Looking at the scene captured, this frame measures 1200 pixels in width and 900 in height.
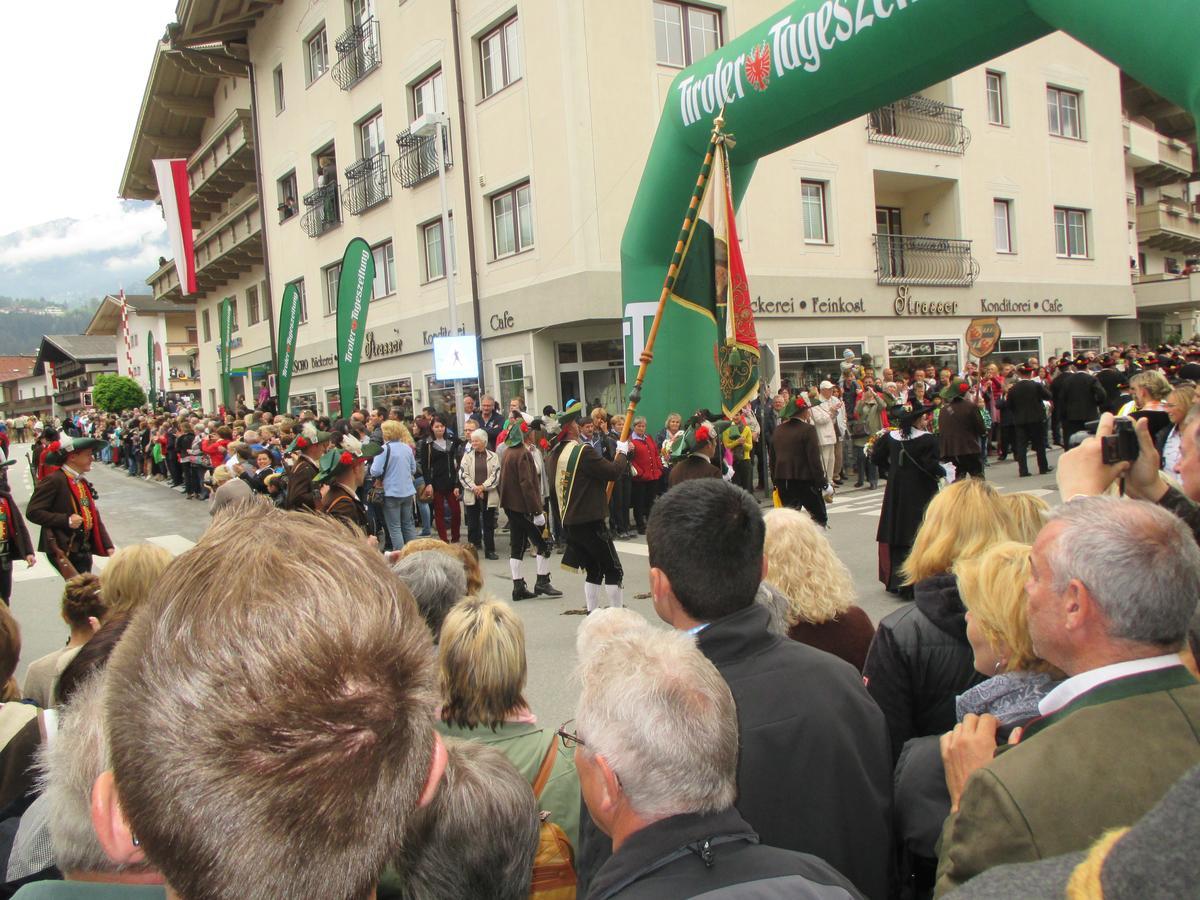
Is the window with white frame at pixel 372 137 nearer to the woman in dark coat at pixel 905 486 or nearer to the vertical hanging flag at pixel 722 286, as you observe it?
the vertical hanging flag at pixel 722 286

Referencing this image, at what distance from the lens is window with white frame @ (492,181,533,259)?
58.6 feet

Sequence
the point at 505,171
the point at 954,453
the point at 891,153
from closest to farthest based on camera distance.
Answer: the point at 954,453, the point at 505,171, the point at 891,153

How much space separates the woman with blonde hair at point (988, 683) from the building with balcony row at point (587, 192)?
923cm

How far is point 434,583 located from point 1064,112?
2704 cm

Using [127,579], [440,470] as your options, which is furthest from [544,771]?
[440,470]

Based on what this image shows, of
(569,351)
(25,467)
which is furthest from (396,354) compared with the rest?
(25,467)

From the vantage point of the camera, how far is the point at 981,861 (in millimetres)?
1495

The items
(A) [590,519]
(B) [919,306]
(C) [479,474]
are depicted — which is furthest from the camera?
(B) [919,306]

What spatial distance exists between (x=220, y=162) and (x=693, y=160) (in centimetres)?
2872

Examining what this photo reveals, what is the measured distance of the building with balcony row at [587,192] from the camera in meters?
16.9

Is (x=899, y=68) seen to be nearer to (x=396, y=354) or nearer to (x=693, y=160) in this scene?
(x=693, y=160)

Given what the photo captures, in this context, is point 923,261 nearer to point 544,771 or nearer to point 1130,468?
point 1130,468

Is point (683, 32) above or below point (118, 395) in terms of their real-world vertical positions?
above

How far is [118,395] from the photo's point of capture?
4431 cm
